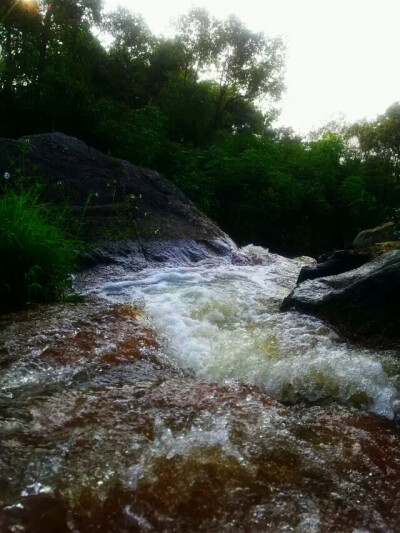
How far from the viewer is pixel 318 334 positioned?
9.68 feet

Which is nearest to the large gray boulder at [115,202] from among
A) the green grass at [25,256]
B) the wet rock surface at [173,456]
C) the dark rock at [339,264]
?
the green grass at [25,256]

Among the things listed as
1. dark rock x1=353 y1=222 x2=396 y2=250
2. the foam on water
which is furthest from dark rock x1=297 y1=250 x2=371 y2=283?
→ dark rock x1=353 y1=222 x2=396 y2=250

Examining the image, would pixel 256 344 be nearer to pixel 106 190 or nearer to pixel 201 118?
pixel 106 190

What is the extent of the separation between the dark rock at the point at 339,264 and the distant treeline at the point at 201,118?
493 centimetres

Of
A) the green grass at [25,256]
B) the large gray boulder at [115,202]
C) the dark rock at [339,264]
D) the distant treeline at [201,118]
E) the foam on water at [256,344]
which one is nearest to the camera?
the foam on water at [256,344]

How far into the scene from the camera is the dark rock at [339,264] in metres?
4.41

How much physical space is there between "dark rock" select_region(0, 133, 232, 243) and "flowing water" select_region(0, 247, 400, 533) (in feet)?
10.1

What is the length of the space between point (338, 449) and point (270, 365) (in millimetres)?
856

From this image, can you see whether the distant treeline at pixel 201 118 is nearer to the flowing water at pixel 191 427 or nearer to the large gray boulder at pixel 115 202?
the large gray boulder at pixel 115 202

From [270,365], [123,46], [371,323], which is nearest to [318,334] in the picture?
[371,323]

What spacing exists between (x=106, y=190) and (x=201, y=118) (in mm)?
9032

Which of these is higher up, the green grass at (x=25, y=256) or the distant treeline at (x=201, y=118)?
the distant treeline at (x=201, y=118)

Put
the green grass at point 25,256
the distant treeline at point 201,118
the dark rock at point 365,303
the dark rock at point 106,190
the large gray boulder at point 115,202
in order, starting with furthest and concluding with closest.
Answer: the distant treeline at point 201,118 → the dark rock at point 106,190 → the large gray boulder at point 115,202 → the green grass at point 25,256 → the dark rock at point 365,303

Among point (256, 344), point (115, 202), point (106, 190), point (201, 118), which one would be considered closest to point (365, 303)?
point (256, 344)
